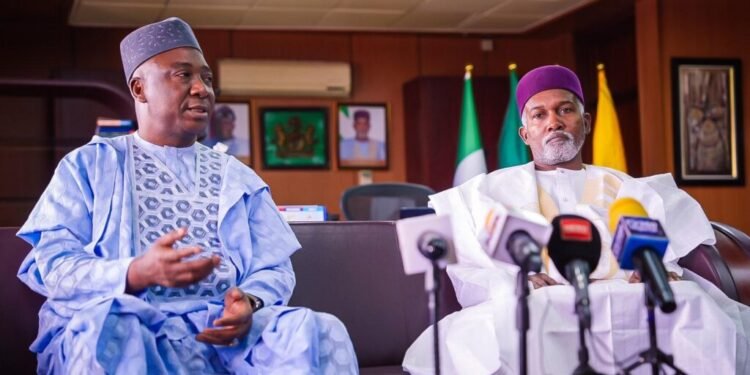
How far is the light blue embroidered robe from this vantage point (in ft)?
7.59

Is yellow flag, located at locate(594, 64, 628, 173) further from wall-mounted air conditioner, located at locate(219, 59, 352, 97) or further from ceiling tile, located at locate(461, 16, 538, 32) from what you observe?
wall-mounted air conditioner, located at locate(219, 59, 352, 97)

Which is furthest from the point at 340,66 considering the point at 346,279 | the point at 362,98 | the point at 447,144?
the point at 346,279

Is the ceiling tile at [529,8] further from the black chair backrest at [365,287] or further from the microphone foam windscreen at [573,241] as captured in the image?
the microphone foam windscreen at [573,241]

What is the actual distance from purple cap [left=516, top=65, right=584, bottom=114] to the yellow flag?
182 inches

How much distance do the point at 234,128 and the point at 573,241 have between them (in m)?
7.99

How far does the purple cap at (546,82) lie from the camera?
11.8 ft

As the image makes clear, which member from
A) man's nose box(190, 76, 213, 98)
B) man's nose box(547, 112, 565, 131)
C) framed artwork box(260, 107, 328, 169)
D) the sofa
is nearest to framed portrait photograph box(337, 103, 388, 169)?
framed artwork box(260, 107, 328, 169)

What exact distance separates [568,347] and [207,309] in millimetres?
1056

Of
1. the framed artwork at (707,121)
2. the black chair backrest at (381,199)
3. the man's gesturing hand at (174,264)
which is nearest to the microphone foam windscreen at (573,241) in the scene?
the man's gesturing hand at (174,264)

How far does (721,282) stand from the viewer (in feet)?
10.7

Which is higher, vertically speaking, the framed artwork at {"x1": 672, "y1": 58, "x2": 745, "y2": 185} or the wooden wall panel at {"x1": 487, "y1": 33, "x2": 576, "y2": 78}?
the wooden wall panel at {"x1": 487, "y1": 33, "x2": 576, "y2": 78}

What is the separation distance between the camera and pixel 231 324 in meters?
2.38

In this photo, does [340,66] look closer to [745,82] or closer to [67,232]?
[745,82]

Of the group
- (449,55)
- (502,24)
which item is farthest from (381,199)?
(449,55)
